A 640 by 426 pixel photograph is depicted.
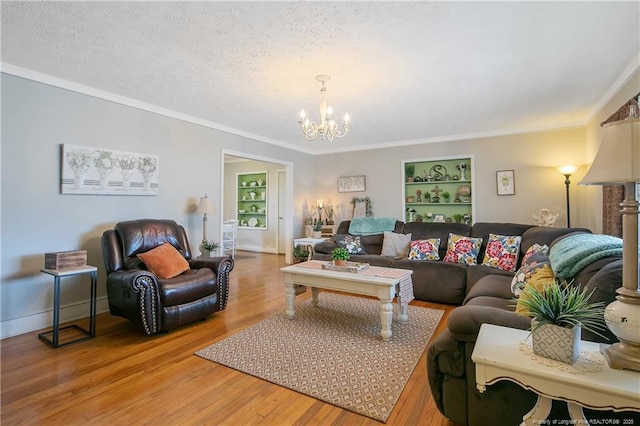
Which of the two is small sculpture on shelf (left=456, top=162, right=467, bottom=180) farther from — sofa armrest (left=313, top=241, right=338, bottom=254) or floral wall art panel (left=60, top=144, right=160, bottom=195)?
floral wall art panel (left=60, top=144, right=160, bottom=195)

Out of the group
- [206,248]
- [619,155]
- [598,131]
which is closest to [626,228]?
[619,155]

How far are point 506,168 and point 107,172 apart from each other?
5562 mm

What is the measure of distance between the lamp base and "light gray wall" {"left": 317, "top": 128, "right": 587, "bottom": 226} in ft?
13.9

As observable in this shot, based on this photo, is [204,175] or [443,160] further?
[443,160]

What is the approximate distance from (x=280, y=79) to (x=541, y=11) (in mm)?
2070

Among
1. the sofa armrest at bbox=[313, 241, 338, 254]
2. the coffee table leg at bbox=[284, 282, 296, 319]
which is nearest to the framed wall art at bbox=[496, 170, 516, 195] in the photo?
the sofa armrest at bbox=[313, 241, 338, 254]

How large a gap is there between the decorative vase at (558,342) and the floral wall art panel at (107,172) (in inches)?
155

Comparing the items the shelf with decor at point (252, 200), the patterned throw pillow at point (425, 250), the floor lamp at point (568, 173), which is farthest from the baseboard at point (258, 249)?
the floor lamp at point (568, 173)

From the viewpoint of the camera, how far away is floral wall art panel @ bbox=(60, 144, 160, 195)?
3168mm

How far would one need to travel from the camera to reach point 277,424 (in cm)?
169

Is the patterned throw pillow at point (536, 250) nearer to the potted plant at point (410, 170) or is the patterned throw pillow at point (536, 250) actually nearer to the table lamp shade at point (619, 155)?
the table lamp shade at point (619, 155)

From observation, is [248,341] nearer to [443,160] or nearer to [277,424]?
[277,424]

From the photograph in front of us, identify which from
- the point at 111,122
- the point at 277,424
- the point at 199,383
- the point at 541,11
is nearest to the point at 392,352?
the point at 277,424


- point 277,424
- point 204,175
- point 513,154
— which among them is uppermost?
point 513,154
